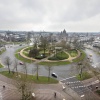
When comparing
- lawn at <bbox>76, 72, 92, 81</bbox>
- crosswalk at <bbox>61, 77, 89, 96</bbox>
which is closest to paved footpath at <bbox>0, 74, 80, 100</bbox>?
crosswalk at <bbox>61, 77, 89, 96</bbox>

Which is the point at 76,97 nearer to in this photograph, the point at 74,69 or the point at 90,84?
the point at 90,84

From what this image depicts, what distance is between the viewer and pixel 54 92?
→ 28.8 metres

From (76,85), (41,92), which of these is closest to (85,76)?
(76,85)

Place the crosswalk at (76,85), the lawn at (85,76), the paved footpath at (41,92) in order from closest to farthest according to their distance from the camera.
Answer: the paved footpath at (41,92) → the crosswalk at (76,85) → the lawn at (85,76)

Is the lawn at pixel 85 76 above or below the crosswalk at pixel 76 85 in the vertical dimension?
above

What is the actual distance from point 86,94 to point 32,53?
35.1 m

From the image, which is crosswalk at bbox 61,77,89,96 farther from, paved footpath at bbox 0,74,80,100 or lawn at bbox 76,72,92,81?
paved footpath at bbox 0,74,80,100

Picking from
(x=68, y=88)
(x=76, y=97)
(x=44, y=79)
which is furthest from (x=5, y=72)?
(x=76, y=97)

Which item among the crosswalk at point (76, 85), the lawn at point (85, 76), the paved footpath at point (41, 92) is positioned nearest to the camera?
the paved footpath at point (41, 92)

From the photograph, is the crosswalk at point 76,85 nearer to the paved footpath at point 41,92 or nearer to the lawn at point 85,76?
the lawn at point 85,76

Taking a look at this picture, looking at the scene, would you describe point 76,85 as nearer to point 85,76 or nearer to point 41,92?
point 85,76

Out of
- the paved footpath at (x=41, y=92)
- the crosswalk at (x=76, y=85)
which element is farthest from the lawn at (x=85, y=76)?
the paved footpath at (x=41, y=92)

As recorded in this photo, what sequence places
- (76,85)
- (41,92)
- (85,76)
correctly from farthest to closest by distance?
(85,76) < (76,85) < (41,92)

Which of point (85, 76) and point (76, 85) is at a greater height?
point (85, 76)
